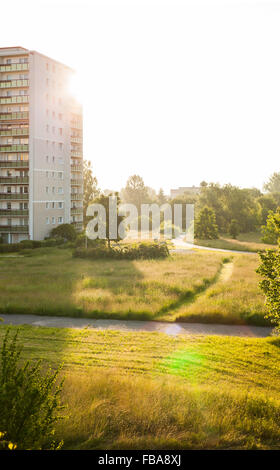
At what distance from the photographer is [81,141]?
66812 millimetres

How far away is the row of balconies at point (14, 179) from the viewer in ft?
175

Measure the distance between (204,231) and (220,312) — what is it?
45099mm

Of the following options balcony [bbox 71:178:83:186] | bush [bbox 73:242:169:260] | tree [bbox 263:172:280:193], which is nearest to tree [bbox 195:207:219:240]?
balcony [bbox 71:178:83:186]

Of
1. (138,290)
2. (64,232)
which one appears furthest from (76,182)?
(138,290)

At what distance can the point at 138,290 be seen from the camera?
2358 cm

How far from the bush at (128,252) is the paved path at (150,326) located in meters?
21.3

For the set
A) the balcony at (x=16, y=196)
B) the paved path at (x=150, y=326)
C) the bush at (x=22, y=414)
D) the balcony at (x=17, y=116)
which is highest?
the balcony at (x=17, y=116)

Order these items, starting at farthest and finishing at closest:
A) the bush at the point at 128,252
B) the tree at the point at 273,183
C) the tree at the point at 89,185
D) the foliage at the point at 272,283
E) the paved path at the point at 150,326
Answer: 1. the tree at the point at 273,183
2. the tree at the point at 89,185
3. the bush at the point at 128,252
4. the paved path at the point at 150,326
5. the foliage at the point at 272,283

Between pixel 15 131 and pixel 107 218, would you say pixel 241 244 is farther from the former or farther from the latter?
pixel 15 131

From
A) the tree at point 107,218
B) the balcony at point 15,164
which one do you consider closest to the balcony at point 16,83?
the balcony at point 15,164

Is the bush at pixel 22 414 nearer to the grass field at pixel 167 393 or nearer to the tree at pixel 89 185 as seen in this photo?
the grass field at pixel 167 393

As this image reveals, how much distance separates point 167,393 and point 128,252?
31.3 m

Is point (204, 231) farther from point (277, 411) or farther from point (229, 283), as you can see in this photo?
point (277, 411)

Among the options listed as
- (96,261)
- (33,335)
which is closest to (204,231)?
(96,261)
